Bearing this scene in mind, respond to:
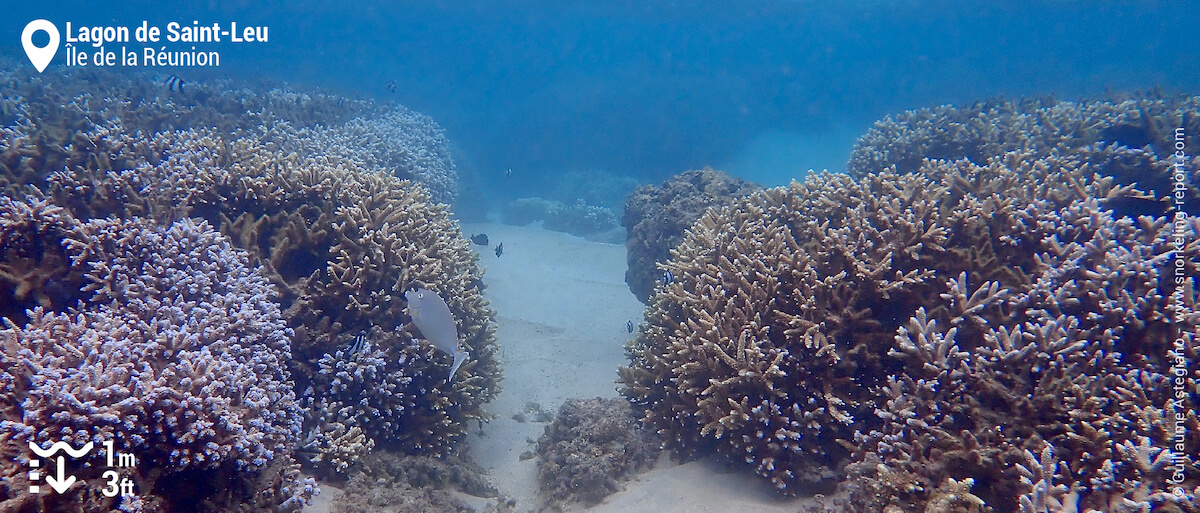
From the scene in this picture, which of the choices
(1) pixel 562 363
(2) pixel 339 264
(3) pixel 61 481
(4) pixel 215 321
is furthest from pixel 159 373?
(1) pixel 562 363

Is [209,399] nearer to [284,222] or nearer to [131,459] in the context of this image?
[131,459]

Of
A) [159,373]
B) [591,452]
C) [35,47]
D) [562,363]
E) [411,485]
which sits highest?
[35,47]

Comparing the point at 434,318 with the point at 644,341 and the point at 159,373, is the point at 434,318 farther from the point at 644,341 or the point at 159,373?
the point at 644,341

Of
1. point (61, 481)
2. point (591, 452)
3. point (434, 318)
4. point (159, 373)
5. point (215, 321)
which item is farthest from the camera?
point (591, 452)

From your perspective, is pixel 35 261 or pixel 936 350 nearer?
pixel 936 350

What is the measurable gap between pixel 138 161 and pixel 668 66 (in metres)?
42.8

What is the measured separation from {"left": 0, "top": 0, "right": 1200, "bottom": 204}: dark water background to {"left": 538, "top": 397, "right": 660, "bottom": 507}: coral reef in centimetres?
1470

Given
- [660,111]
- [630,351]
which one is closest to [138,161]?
[630,351]

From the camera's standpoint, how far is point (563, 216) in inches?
740

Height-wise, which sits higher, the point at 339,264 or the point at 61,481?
the point at 339,264

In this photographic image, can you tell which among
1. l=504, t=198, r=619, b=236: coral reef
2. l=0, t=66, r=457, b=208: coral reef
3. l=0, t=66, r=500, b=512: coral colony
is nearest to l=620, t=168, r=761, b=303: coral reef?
l=0, t=66, r=500, b=512: coral colony

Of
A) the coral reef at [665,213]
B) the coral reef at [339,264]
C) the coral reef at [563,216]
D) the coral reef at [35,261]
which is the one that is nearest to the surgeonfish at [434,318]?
the coral reef at [339,264]

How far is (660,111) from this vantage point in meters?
31.6

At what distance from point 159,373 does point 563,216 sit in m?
16.1
